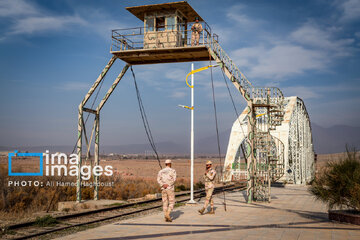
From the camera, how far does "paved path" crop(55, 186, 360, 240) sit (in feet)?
35.3

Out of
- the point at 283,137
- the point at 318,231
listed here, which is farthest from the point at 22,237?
the point at 283,137

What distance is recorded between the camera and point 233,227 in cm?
1217

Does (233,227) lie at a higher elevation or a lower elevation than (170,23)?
lower

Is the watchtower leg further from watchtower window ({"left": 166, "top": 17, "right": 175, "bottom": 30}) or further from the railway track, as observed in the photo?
watchtower window ({"left": 166, "top": 17, "right": 175, "bottom": 30})

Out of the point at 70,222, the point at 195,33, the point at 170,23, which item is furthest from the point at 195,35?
the point at 70,222

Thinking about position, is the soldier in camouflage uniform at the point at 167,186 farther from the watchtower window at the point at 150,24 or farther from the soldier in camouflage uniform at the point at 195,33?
the watchtower window at the point at 150,24

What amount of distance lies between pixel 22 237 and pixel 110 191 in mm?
14577

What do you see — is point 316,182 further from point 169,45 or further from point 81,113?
point 81,113

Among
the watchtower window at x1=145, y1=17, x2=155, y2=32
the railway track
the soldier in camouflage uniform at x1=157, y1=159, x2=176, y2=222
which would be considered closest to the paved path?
the soldier in camouflage uniform at x1=157, y1=159, x2=176, y2=222

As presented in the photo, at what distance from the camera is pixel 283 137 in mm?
38094

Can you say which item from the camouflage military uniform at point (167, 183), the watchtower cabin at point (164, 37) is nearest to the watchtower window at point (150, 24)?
the watchtower cabin at point (164, 37)

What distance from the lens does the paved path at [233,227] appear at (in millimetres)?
10756

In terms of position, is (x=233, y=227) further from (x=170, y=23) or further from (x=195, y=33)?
(x=170, y=23)

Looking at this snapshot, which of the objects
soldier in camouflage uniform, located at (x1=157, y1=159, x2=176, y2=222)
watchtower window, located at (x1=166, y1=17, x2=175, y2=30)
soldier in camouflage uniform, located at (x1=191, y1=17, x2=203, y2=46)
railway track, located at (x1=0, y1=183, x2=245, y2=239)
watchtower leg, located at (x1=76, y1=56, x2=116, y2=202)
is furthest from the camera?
watchtower window, located at (x1=166, y1=17, x2=175, y2=30)
